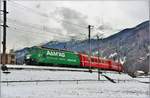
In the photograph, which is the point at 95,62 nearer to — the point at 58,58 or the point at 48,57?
the point at 58,58

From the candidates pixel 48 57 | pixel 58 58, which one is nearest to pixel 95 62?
pixel 58 58

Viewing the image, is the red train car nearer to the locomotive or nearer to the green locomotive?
the locomotive

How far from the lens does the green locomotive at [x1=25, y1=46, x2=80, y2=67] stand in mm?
50656

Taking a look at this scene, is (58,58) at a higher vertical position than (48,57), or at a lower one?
lower

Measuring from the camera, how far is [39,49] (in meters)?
51.3

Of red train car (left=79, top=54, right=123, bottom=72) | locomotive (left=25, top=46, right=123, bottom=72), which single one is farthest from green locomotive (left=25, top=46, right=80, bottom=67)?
red train car (left=79, top=54, right=123, bottom=72)

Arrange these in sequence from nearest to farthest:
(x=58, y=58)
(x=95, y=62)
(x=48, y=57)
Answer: (x=48, y=57), (x=58, y=58), (x=95, y=62)

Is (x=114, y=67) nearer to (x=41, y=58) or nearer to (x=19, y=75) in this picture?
(x=41, y=58)

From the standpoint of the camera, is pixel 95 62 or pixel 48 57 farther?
pixel 95 62

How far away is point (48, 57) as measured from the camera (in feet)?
168

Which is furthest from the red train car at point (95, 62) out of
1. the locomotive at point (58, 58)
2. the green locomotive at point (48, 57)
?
the green locomotive at point (48, 57)

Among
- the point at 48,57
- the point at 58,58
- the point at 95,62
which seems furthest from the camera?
the point at 95,62

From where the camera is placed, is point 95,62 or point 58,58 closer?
point 58,58

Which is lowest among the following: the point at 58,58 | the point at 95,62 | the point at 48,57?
the point at 95,62
